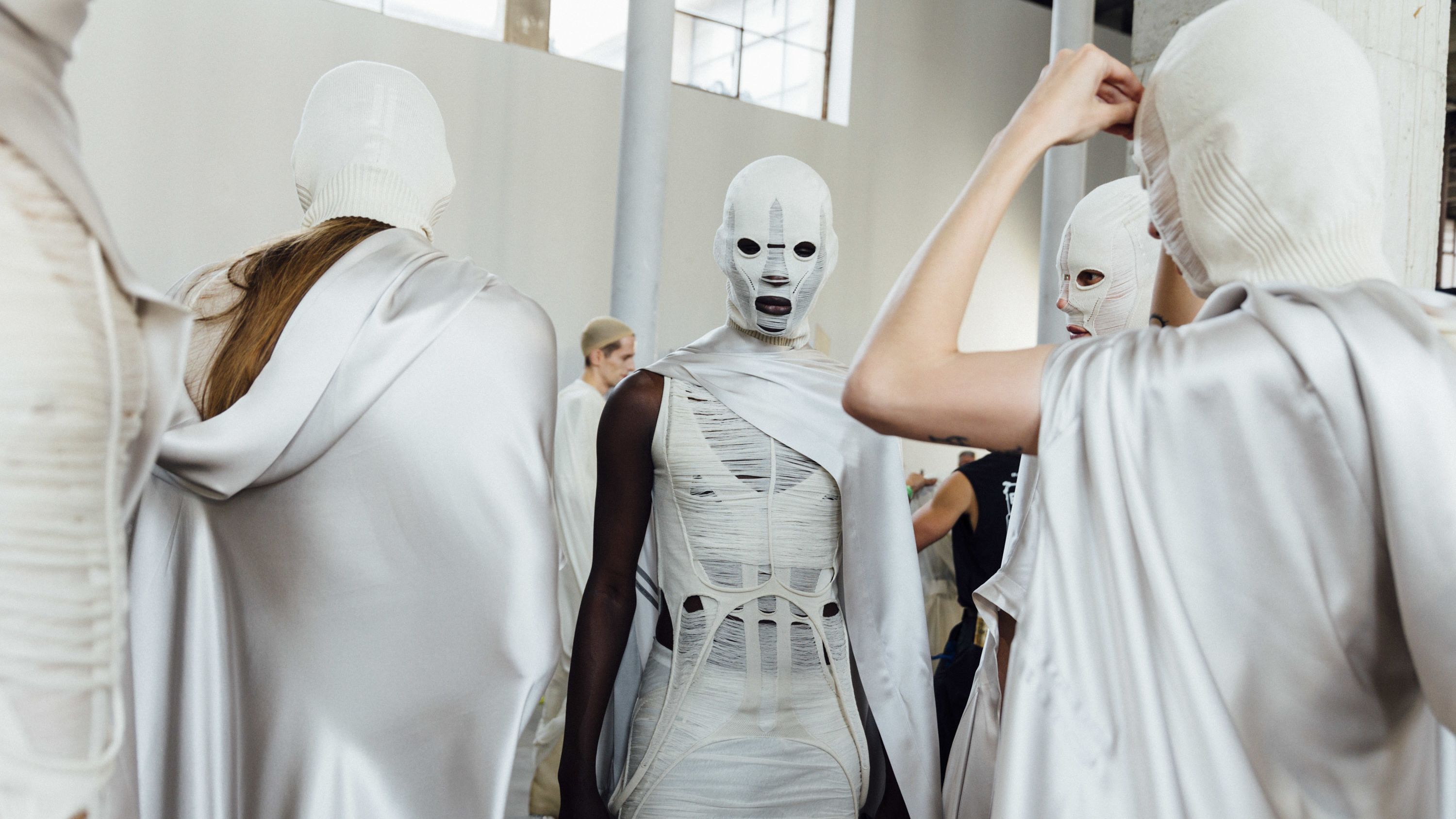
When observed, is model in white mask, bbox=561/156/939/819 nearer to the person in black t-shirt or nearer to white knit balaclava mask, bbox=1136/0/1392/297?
the person in black t-shirt

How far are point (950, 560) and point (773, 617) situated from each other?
3.19 m

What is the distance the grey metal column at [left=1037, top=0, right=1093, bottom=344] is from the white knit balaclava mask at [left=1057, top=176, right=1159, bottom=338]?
17.0 feet

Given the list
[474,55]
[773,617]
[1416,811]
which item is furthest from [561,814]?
[474,55]

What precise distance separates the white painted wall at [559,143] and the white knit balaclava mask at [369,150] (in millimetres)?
5422

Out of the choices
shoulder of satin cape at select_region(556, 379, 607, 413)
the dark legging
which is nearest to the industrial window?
shoulder of satin cape at select_region(556, 379, 607, 413)

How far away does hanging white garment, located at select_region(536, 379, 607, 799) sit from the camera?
14.2ft

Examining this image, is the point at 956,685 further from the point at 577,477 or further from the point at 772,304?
the point at 577,477

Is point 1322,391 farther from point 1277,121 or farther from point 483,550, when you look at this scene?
point 483,550

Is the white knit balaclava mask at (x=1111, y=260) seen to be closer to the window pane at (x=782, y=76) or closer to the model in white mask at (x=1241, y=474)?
the model in white mask at (x=1241, y=474)

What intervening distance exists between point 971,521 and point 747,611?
1.01 m

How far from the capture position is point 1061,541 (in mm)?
1121

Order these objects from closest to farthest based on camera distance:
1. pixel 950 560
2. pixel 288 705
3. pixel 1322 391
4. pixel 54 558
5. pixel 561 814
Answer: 1. pixel 54 558
2. pixel 1322 391
3. pixel 288 705
4. pixel 561 814
5. pixel 950 560

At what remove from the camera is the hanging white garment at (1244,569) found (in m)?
0.94

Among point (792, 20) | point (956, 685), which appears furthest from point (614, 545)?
point (792, 20)
